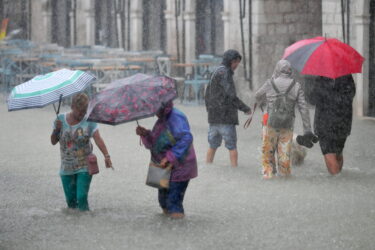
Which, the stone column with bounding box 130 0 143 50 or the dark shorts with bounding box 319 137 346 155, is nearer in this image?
the dark shorts with bounding box 319 137 346 155

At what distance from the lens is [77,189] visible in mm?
7008

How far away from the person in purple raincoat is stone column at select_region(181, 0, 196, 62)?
40.1 feet

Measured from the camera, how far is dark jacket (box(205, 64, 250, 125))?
30.2 ft

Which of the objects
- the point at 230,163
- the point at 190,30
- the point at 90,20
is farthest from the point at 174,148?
the point at 90,20

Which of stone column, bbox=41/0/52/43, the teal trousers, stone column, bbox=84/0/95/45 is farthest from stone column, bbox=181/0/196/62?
the teal trousers

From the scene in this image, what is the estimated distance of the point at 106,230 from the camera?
645 cm

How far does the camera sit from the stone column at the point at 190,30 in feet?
61.5

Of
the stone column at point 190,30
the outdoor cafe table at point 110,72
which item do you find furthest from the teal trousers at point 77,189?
the stone column at point 190,30

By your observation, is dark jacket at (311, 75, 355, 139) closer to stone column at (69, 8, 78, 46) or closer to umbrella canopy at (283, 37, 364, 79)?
umbrella canopy at (283, 37, 364, 79)

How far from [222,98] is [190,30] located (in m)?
9.72

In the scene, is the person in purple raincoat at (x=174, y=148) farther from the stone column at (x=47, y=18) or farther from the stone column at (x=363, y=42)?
the stone column at (x=47, y=18)

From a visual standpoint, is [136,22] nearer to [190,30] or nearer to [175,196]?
[190,30]

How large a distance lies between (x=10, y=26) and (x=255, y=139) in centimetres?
1851

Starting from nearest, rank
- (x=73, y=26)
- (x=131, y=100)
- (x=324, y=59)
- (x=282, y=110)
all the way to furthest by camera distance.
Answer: (x=131, y=100), (x=324, y=59), (x=282, y=110), (x=73, y=26)
